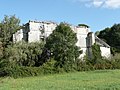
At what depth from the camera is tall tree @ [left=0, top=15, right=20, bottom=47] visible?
5934cm

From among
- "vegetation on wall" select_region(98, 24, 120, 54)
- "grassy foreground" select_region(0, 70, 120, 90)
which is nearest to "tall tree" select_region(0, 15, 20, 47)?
"grassy foreground" select_region(0, 70, 120, 90)

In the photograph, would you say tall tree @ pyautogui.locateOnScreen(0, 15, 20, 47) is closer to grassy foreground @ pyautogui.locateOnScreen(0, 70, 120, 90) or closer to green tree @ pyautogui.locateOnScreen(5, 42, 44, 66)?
green tree @ pyautogui.locateOnScreen(5, 42, 44, 66)

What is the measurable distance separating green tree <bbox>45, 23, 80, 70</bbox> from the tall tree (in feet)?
27.8

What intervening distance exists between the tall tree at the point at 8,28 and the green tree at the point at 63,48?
27.8 feet

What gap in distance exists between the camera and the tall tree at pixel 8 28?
59.3 m

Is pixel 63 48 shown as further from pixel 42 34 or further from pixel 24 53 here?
pixel 42 34

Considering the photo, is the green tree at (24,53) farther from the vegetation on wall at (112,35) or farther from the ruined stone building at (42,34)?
the vegetation on wall at (112,35)

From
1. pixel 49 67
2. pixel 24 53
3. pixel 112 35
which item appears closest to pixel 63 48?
pixel 49 67

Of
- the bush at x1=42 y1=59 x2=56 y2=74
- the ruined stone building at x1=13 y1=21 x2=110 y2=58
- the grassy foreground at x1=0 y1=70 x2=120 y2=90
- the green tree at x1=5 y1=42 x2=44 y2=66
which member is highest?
the ruined stone building at x1=13 y1=21 x2=110 y2=58

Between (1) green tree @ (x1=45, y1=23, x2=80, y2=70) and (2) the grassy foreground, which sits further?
(1) green tree @ (x1=45, y1=23, x2=80, y2=70)

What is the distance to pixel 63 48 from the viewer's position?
5341 cm

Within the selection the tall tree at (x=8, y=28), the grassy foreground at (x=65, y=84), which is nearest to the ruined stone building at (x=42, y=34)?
the tall tree at (x=8, y=28)

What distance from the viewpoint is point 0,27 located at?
6047cm

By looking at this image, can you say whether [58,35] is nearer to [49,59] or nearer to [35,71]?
[49,59]
